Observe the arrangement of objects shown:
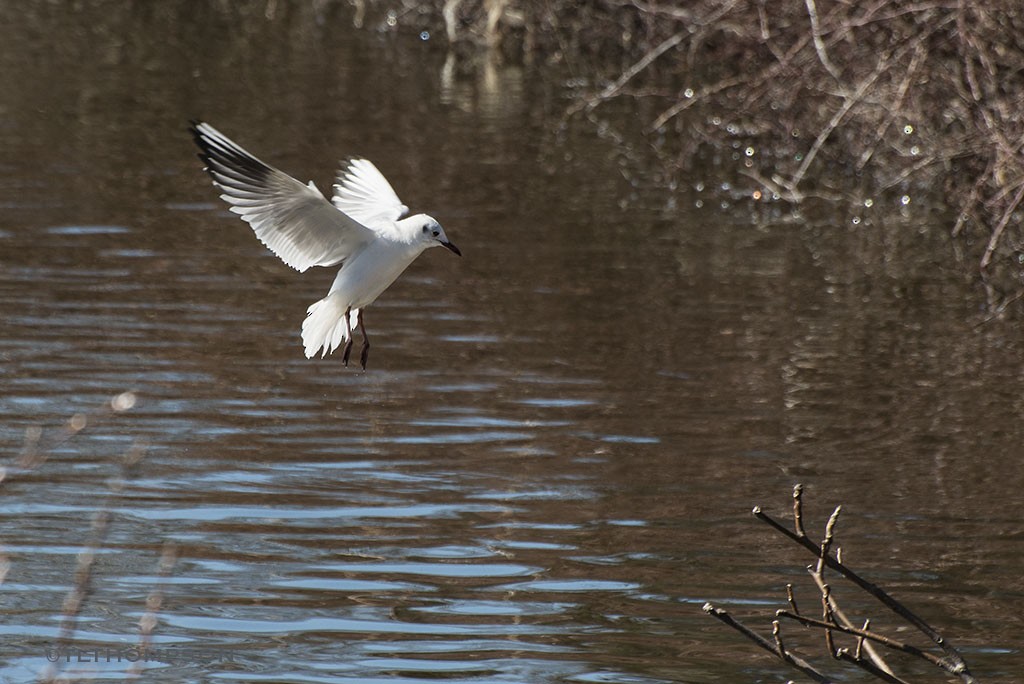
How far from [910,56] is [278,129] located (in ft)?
22.9

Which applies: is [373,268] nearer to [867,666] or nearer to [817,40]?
[867,666]

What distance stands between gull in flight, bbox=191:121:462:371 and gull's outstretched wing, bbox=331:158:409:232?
16 centimetres

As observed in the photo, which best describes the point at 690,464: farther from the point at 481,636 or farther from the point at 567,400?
the point at 481,636

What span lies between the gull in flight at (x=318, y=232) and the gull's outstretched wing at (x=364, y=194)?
0.16 m

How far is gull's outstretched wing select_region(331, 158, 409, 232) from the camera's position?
25.4 feet

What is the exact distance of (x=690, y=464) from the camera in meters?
8.93

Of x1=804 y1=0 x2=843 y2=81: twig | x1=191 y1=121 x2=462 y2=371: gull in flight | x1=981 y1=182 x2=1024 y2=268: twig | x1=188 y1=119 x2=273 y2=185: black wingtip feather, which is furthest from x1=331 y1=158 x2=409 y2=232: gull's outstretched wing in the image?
x1=804 y1=0 x2=843 y2=81: twig

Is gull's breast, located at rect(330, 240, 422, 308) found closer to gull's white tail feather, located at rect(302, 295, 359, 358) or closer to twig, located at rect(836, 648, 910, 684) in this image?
gull's white tail feather, located at rect(302, 295, 359, 358)

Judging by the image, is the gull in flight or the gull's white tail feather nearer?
the gull in flight

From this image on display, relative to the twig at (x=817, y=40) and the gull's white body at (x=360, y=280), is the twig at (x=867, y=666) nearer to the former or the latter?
the gull's white body at (x=360, y=280)

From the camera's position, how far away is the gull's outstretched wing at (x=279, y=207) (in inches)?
268

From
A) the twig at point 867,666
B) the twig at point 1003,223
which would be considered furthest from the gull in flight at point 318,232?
the twig at point 1003,223

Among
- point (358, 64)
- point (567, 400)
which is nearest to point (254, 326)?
point (567, 400)

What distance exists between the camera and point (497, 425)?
9453 millimetres
